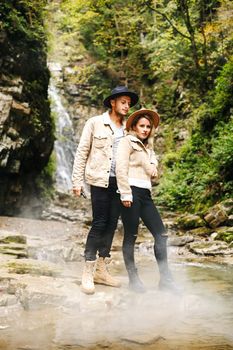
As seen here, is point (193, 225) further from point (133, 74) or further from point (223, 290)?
point (133, 74)

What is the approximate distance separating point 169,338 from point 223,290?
2184mm

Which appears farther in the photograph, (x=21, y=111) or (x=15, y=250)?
(x=21, y=111)

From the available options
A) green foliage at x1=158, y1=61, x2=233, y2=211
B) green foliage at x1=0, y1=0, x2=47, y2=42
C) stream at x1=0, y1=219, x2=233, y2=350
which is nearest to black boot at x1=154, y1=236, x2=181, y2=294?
stream at x1=0, y1=219, x2=233, y2=350

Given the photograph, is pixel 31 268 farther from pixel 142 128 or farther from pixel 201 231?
pixel 201 231

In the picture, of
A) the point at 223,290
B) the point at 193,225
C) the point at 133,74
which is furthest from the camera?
the point at 133,74

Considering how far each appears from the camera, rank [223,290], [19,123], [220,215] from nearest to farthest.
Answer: [223,290], [220,215], [19,123]

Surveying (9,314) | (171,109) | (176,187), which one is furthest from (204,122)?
(9,314)

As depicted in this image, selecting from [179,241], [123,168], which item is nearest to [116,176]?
[123,168]

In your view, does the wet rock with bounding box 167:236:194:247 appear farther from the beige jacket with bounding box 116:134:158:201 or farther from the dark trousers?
the beige jacket with bounding box 116:134:158:201

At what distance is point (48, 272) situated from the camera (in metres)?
5.53

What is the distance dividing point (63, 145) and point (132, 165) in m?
18.4

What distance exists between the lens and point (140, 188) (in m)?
4.61

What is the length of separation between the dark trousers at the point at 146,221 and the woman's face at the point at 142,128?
0.60 metres

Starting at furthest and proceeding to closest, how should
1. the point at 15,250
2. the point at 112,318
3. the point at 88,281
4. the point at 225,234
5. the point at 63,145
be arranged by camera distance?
the point at 63,145, the point at 225,234, the point at 15,250, the point at 88,281, the point at 112,318
